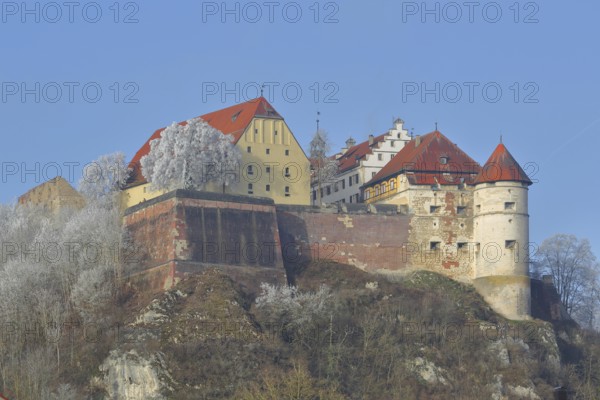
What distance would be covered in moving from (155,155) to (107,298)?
42.8 feet

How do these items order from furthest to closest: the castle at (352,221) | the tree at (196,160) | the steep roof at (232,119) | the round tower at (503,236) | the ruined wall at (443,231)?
the steep roof at (232,119) → the tree at (196,160) → the ruined wall at (443,231) → the round tower at (503,236) → the castle at (352,221)

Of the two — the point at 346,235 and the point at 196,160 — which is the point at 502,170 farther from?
the point at 196,160

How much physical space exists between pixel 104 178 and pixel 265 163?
10.2 metres

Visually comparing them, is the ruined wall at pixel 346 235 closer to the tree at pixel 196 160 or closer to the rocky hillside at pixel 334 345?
the rocky hillside at pixel 334 345

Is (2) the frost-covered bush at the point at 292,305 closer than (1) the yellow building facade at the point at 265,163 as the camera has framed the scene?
Yes

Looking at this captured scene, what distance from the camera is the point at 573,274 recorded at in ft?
314

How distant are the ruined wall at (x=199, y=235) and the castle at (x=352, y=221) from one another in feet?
0.17

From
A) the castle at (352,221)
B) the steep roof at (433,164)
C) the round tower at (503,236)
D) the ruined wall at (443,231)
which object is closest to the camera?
the castle at (352,221)

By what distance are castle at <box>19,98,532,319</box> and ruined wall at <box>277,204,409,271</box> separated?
0.05 metres

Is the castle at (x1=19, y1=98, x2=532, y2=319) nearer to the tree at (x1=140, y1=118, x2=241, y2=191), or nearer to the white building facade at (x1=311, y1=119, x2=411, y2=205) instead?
the tree at (x1=140, y1=118, x2=241, y2=191)

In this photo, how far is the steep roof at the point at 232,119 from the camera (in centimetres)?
8931

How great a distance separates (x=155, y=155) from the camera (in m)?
87.9

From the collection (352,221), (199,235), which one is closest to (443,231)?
(352,221)

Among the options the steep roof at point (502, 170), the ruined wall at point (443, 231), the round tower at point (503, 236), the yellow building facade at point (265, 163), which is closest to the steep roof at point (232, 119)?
the yellow building facade at point (265, 163)
